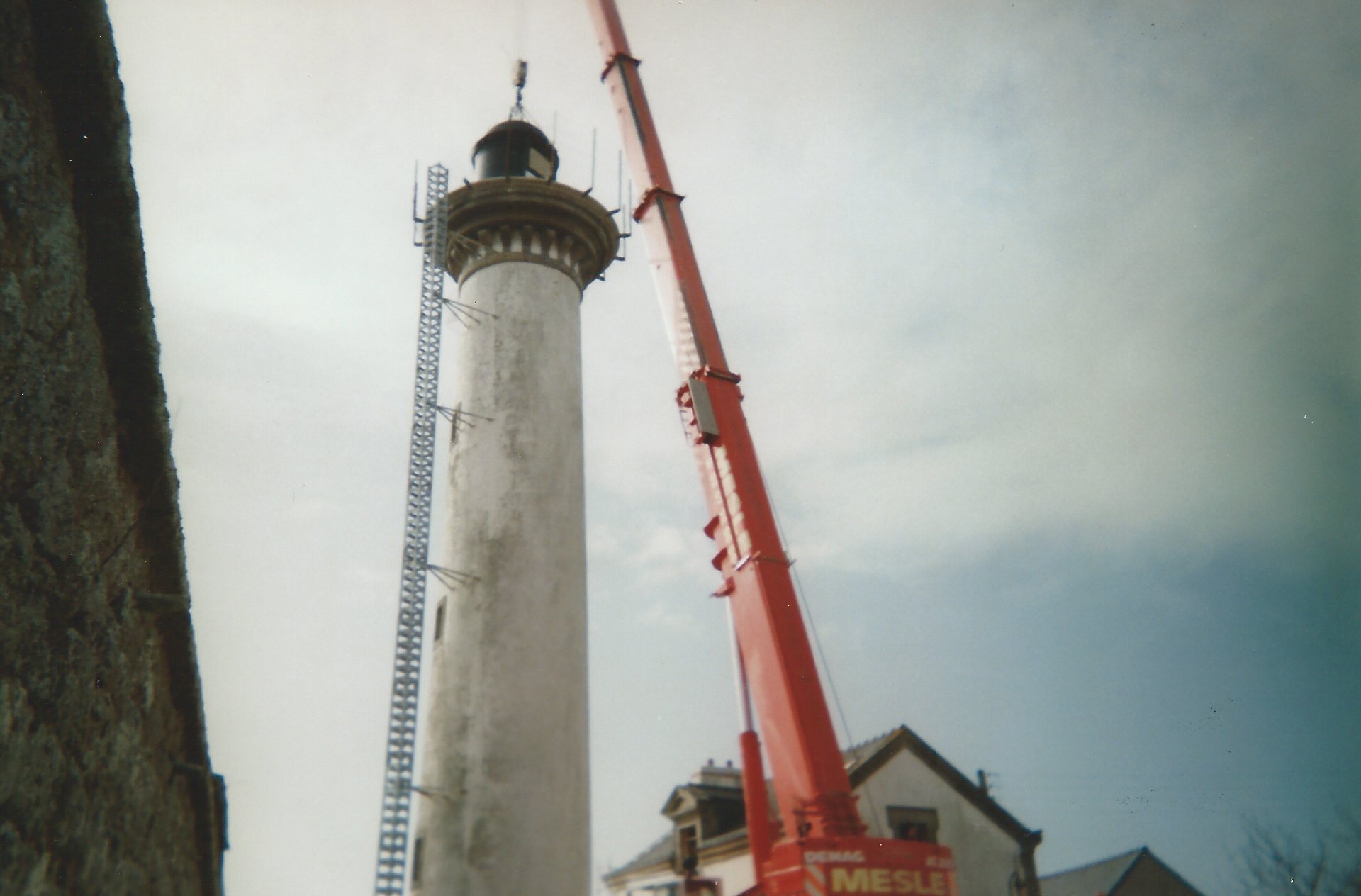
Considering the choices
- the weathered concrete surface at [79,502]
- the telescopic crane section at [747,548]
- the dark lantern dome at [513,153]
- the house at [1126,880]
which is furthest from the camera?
the house at [1126,880]

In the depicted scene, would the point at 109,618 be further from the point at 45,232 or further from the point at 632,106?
the point at 632,106

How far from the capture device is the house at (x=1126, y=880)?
32.7 m

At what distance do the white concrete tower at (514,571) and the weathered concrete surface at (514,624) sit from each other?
2cm

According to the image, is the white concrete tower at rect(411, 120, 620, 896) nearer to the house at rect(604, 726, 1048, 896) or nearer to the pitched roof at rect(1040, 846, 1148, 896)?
the house at rect(604, 726, 1048, 896)

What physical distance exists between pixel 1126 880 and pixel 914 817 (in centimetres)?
1336

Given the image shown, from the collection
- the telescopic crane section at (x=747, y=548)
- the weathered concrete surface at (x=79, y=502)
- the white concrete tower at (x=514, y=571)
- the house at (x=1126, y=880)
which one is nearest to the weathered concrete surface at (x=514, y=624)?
the white concrete tower at (x=514, y=571)

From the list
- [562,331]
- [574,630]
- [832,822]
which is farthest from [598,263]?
[832,822]

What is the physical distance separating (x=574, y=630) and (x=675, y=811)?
13.2 metres

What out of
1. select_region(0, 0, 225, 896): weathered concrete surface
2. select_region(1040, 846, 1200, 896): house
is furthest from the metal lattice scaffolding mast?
select_region(1040, 846, 1200, 896): house

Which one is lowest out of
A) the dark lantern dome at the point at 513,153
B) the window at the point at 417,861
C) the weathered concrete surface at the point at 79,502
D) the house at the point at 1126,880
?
the weathered concrete surface at the point at 79,502

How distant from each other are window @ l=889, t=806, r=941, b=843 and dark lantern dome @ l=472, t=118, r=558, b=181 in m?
17.5

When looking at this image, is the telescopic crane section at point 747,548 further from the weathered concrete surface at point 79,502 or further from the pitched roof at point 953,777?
the pitched roof at point 953,777

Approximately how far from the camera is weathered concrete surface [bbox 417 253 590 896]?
531 inches

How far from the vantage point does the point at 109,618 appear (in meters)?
3.53
